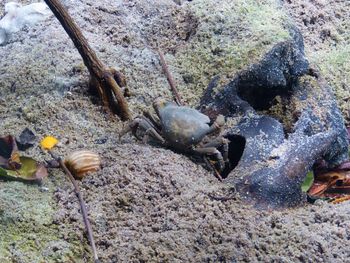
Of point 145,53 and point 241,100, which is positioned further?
point 145,53

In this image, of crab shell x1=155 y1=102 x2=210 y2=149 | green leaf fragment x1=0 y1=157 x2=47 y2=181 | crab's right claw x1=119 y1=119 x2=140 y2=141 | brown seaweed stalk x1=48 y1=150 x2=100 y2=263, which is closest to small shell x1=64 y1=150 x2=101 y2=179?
brown seaweed stalk x1=48 y1=150 x2=100 y2=263

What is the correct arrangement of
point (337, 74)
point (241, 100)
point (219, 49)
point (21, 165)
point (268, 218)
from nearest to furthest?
point (268, 218) < point (21, 165) < point (241, 100) < point (219, 49) < point (337, 74)

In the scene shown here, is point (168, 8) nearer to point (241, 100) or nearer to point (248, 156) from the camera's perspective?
point (241, 100)

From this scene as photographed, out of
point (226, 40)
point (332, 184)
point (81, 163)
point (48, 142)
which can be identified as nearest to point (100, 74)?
point (48, 142)

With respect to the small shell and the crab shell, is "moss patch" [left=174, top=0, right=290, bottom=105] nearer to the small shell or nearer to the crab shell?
the crab shell

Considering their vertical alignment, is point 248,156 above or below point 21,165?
above

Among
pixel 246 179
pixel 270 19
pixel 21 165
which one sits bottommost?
pixel 21 165

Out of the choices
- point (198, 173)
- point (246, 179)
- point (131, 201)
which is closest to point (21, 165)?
point (131, 201)
